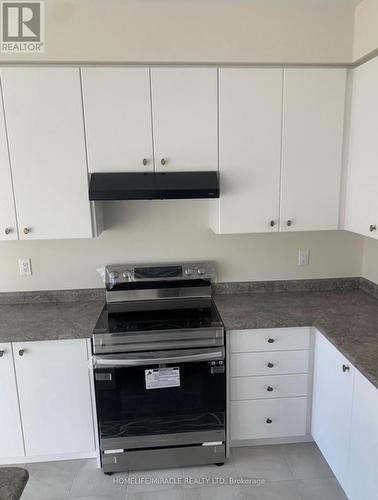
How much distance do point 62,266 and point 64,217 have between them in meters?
0.50

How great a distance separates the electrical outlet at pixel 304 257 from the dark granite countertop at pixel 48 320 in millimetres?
1431

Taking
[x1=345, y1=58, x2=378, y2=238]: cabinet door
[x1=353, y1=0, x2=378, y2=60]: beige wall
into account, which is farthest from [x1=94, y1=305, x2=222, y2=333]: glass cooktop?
[x1=353, y1=0, x2=378, y2=60]: beige wall

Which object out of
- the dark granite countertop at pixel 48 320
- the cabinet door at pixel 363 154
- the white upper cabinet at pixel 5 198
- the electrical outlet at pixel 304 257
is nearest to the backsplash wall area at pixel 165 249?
A: the electrical outlet at pixel 304 257

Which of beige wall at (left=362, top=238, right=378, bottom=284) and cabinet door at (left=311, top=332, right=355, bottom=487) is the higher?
beige wall at (left=362, top=238, right=378, bottom=284)

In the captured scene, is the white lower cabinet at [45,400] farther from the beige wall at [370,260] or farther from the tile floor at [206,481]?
the beige wall at [370,260]

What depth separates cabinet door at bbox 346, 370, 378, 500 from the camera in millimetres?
1473

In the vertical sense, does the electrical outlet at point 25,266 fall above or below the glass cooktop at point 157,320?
above

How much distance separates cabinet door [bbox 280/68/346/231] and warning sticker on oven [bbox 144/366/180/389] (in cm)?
109

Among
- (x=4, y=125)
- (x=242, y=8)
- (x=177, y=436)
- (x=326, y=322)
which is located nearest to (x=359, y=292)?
(x=326, y=322)

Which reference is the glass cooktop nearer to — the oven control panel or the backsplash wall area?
the oven control panel

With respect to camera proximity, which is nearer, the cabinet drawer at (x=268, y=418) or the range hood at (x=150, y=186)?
the range hood at (x=150, y=186)

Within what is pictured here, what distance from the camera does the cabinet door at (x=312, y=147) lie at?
2059mm

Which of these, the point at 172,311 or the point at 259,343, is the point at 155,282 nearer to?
the point at 172,311

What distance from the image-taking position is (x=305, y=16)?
6.44 feet
